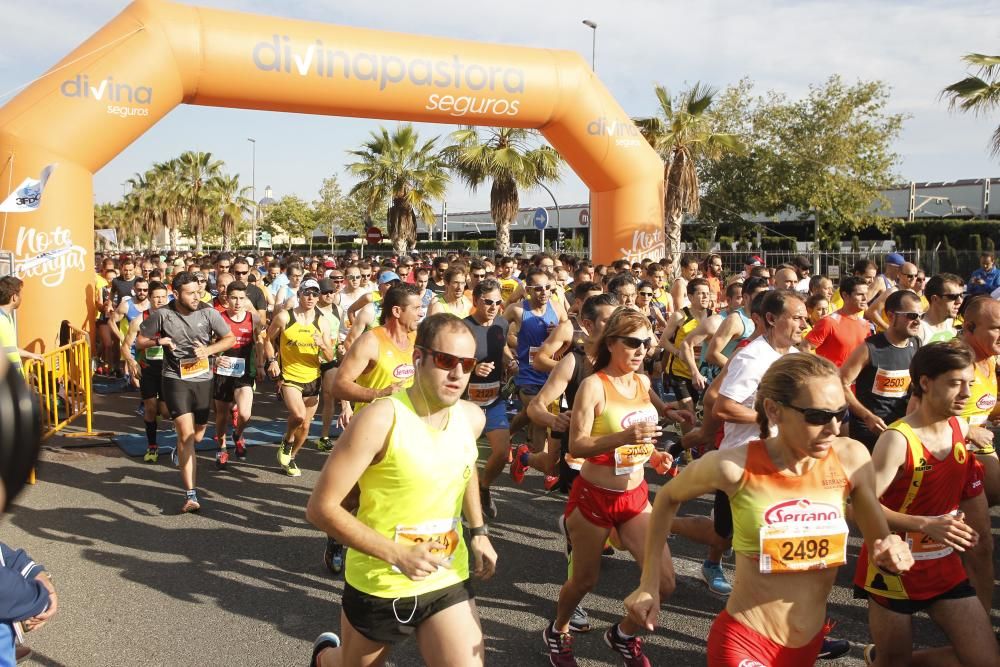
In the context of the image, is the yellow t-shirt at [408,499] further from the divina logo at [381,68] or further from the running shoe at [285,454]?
the divina logo at [381,68]

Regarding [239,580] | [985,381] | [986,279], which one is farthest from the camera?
[986,279]

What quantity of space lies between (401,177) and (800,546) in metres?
26.9

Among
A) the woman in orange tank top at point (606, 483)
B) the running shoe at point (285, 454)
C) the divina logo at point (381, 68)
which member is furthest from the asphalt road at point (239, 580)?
the divina logo at point (381, 68)

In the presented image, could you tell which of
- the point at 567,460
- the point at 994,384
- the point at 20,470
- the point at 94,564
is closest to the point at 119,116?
the point at 94,564

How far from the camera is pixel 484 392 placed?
239 inches

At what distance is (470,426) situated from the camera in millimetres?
3010

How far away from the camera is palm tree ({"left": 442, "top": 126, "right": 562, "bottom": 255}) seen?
22594 millimetres

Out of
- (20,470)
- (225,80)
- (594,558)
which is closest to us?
(20,470)

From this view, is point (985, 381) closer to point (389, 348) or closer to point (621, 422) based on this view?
point (621, 422)

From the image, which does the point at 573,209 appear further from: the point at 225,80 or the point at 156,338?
the point at 156,338

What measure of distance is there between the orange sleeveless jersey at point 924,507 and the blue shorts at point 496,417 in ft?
10.3

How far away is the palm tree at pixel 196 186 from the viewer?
5184cm

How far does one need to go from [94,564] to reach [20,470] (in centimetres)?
503

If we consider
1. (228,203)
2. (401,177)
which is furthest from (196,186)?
(401,177)
